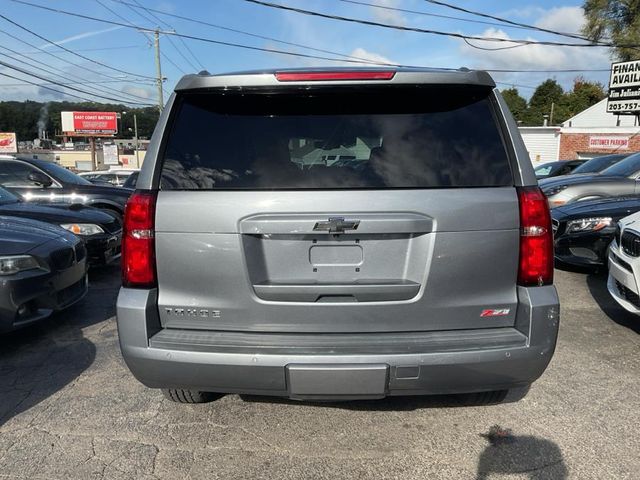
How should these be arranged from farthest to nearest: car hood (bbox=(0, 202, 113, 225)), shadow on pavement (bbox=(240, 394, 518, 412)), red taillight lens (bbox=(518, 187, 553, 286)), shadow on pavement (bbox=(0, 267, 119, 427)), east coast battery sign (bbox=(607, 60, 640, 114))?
1. east coast battery sign (bbox=(607, 60, 640, 114))
2. car hood (bbox=(0, 202, 113, 225))
3. shadow on pavement (bbox=(0, 267, 119, 427))
4. shadow on pavement (bbox=(240, 394, 518, 412))
5. red taillight lens (bbox=(518, 187, 553, 286))

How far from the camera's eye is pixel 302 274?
2.45m

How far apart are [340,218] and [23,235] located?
3413mm

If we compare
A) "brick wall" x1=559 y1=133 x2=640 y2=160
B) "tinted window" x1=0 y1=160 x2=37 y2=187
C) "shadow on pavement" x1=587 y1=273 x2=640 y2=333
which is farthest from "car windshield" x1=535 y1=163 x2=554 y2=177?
"brick wall" x1=559 y1=133 x2=640 y2=160

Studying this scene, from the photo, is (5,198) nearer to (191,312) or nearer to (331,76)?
(191,312)

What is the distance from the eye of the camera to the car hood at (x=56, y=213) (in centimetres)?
606

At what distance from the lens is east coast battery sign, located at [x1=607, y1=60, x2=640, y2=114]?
26.5m

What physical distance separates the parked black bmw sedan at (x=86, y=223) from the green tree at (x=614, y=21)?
126ft

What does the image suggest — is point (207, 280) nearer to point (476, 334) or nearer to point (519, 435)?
point (476, 334)

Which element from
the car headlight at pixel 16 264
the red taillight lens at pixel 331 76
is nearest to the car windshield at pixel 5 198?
the car headlight at pixel 16 264

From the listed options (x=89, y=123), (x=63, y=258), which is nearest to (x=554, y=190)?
(x=63, y=258)

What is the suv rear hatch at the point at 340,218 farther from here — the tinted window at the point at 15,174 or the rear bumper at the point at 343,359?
the tinted window at the point at 15,174

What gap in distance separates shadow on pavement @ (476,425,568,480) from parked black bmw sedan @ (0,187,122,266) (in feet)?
16.2

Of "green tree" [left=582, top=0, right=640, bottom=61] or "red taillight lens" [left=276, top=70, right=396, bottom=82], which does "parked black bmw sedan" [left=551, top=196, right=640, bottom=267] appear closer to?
"red taillight lens" [left=276, top=70, right=396, bottom=82]

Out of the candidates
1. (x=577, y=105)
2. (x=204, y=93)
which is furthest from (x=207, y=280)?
(x=577, y=105)
